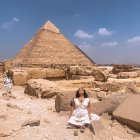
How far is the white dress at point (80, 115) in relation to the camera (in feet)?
8.85

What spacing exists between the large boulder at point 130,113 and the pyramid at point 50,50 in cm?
3584

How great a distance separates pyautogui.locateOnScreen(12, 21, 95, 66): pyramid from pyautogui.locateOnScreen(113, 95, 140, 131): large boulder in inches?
1411

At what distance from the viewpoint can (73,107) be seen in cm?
294

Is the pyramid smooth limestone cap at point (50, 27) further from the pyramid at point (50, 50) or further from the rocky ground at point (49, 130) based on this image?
the rocky ground at point (49, 130)

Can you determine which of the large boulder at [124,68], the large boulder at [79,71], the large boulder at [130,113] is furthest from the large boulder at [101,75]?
the large boulder at [124,68]

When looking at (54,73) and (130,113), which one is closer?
(130,113)

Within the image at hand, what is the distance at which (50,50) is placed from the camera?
45719 millimetres

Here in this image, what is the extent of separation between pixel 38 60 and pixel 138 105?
37169 mm

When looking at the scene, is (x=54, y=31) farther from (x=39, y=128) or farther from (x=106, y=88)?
(x=39, y=128)

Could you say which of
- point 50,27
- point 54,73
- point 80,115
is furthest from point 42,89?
point 50,27

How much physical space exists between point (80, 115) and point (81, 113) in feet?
0.12

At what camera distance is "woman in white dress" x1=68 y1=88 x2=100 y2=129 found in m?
2.69

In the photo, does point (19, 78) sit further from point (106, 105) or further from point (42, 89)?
point (106, 105)

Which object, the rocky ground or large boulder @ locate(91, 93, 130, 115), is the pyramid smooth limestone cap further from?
the rocky ground
